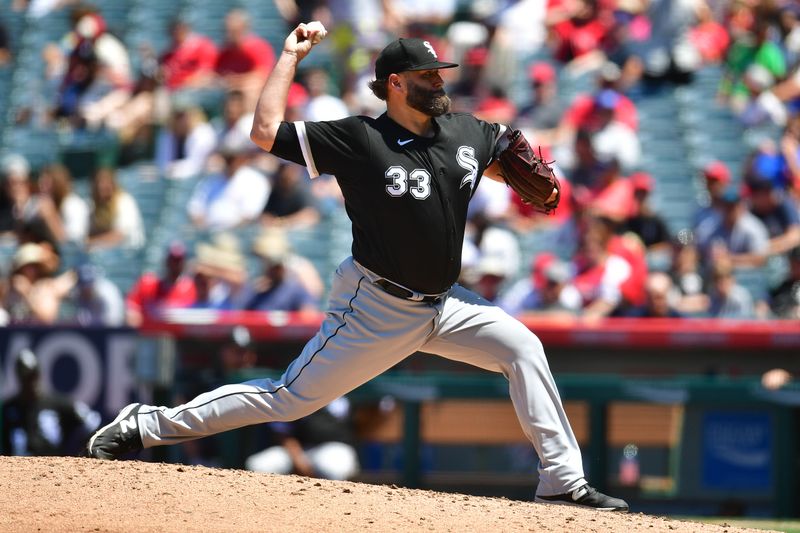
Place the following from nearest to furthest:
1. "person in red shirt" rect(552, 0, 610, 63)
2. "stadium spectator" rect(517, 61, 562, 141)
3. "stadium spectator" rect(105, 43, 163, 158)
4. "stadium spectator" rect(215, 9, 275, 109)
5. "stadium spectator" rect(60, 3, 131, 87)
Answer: "stadium spectator" rect(517, 61, 562, 141), "person in red shirt" rect(552, 0, 610, 63), "stadium spectator" rect(215, 9, 275, 109), "stadium spectator" rect(105, 43, 163, 158), "stadium spectator" rect(60, 3, 131, 87)

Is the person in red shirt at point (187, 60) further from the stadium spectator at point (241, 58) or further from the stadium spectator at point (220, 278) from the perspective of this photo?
the stadium spectator at point (220, 278)

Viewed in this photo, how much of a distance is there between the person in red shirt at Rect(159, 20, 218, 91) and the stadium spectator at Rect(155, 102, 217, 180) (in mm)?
558

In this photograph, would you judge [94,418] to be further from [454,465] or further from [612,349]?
[612,349]

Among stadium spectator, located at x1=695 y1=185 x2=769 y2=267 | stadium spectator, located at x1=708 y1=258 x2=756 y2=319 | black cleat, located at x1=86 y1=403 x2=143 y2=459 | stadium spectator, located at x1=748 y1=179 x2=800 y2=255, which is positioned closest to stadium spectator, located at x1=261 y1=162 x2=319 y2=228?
stadium spectator, located at x1=695 y1=185 x2=769 y2=267

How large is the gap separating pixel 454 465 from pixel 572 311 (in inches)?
54.6

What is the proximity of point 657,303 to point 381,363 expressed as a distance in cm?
385

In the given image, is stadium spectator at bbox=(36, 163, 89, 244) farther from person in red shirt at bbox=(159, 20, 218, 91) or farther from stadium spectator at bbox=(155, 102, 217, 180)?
person in red shirt at bbox=(159, 20, 218, 91)

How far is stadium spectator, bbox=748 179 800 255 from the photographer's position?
9.12 m

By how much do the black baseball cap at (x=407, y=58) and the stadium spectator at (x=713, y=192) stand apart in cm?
503

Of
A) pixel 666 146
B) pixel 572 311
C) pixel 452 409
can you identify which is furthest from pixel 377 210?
pixel 666 146

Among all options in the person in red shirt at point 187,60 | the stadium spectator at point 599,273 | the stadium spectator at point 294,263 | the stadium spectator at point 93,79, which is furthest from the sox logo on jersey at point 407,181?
the stadium spectator at point 93,79

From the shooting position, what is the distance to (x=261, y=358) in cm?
815

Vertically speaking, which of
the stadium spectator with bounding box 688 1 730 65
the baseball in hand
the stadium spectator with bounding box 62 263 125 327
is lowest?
the stadium spectator with bounding box 62 263 125 327

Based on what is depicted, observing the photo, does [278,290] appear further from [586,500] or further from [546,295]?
[586,500]
